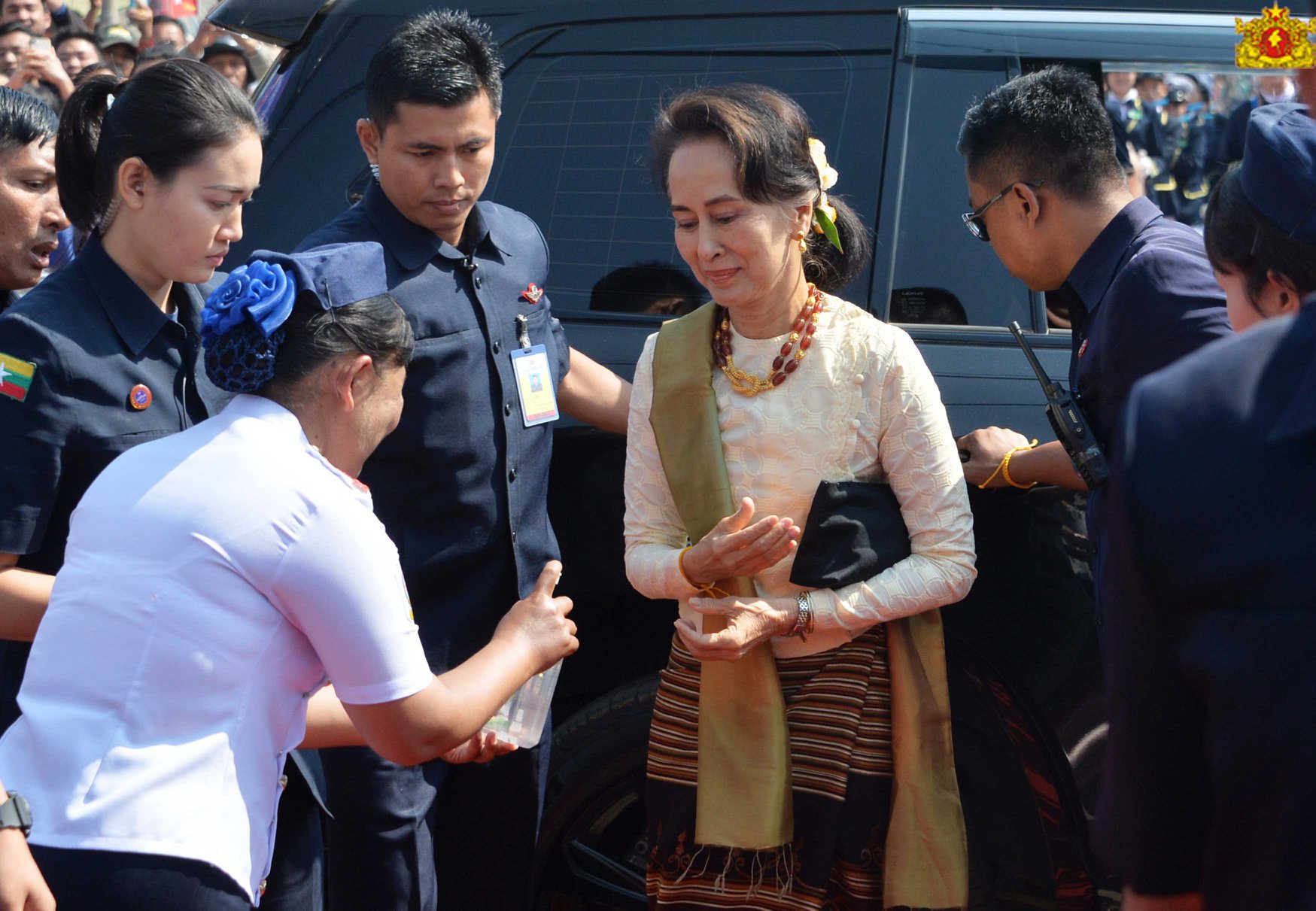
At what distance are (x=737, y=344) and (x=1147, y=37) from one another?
108cm

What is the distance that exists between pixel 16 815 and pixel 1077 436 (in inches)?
65.0

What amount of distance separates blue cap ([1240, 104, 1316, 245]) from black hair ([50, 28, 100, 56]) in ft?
21.4

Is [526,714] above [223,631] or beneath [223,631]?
beneath

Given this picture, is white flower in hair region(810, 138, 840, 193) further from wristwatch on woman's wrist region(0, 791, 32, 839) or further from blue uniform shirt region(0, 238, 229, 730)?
wristwatch on woman's wrist region(0, 791, 32, 839)

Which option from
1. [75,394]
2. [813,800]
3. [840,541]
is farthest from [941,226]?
[75,394]

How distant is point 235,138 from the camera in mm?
2262

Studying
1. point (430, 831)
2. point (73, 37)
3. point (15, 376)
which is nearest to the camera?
point (15, 376)

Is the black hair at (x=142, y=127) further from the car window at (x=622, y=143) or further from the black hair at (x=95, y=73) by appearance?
the car window at (x=622, y=143)

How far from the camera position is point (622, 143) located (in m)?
2.73

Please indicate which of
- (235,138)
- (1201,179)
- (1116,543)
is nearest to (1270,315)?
(1116,543)

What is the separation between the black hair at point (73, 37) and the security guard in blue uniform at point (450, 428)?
498cm

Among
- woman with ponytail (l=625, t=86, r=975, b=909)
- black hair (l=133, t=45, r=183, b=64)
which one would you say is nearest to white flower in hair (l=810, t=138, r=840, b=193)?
woman with ponytail (l=625, t=86, r=975, b=909)

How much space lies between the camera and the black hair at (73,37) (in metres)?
6.72

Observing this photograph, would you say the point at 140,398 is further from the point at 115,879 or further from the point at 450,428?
the point at 115,879
